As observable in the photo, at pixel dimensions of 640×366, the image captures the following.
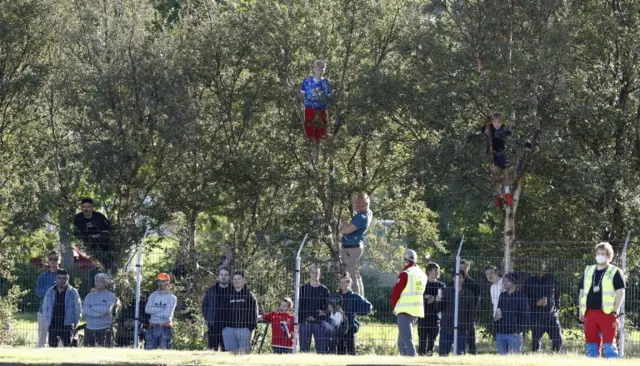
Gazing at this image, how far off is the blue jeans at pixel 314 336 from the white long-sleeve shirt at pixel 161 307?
2123 millimetres

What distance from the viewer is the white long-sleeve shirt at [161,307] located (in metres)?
18.8

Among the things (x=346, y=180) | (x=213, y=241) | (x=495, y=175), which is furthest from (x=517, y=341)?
(x=213, y=241)

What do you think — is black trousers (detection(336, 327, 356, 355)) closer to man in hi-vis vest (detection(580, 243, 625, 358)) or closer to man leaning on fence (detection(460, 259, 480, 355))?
man leaning on fence (detection(460, 259, 480, 355))

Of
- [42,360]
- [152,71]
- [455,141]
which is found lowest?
[42,360]

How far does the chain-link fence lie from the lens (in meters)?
18.1

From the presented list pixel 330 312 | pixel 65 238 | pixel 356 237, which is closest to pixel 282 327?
pixel 330 312

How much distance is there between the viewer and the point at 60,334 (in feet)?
63.1

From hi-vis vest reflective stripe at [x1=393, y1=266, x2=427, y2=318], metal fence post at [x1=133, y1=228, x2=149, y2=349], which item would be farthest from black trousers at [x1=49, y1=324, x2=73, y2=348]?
hi-vis vest reflective stripe at [x1=393, y1=266, x2=427, y2=318]

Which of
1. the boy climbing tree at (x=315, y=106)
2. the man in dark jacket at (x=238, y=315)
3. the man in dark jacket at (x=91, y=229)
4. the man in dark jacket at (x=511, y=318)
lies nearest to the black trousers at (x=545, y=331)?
the man in dark jacket at (x=511, y=318)

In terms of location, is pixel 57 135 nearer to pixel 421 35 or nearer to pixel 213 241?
pixel 213 241

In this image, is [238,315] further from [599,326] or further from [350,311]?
[599,326]

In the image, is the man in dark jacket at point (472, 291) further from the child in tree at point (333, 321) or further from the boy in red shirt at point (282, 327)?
the boy in red shirt at point (282, 327)

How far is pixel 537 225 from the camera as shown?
21.2 m

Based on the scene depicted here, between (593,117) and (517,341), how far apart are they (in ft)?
14.8
